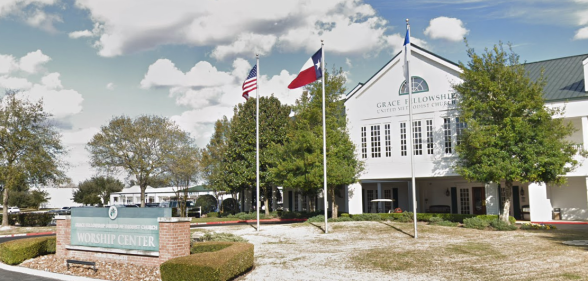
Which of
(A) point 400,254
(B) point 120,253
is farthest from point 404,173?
(B) point 120,253

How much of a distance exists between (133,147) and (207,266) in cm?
3902

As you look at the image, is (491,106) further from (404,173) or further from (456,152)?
(404,173)

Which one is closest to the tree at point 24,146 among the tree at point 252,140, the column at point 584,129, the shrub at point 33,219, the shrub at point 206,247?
the shrub at point 33,219

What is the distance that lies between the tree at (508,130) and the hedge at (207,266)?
15.0m

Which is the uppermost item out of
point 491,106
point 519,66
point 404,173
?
point 519,66

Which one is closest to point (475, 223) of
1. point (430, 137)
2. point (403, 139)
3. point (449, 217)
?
point (449, 217)

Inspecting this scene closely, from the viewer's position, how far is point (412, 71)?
28906 mm

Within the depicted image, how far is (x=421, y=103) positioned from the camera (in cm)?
2842

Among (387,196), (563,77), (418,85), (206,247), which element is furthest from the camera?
(387,196)

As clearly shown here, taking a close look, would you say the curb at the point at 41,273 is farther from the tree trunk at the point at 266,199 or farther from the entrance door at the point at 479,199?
the entrance door at the point at 479,199

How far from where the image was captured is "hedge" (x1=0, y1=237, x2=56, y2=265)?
620 inches

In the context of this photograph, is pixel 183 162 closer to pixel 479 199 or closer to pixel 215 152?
pixel 215 152

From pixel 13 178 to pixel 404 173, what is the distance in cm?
2729

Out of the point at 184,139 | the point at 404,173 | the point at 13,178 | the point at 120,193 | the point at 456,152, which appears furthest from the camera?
the point at 120,193
